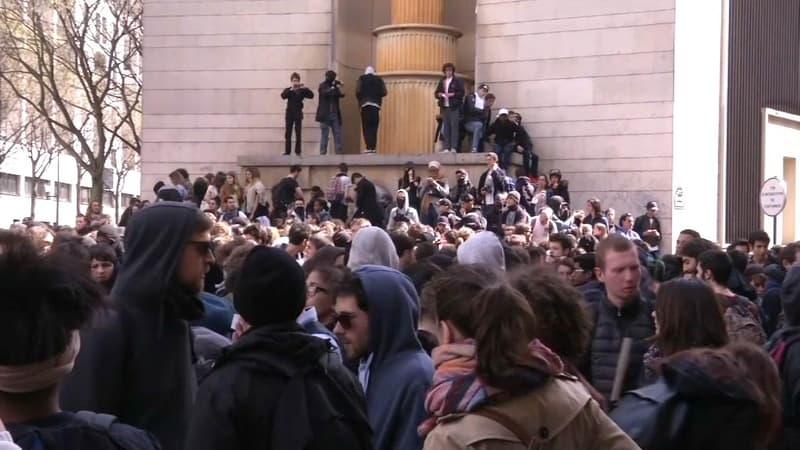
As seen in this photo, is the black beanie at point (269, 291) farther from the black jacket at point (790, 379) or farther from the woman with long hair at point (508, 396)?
the black jacket at point (790, 379)

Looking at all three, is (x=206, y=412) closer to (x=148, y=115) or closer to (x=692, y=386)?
(x=692, y=386)

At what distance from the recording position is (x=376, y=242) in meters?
7.63

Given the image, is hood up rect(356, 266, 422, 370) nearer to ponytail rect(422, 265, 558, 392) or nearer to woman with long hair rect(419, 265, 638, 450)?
ponytail rect(422, 265, 558, 392)

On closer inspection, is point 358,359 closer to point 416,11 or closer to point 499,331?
point 499,331

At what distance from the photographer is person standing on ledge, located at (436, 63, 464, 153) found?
984 inches

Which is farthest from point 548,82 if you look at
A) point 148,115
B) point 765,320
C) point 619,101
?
point 765,320

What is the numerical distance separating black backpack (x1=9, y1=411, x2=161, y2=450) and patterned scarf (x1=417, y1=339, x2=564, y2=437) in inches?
36.1

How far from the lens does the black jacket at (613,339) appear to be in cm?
636

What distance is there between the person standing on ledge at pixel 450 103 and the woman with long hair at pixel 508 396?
21.4 meters

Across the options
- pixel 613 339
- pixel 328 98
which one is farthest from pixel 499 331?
pixel 328 98

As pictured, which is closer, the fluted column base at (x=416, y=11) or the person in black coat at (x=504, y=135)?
the person in black coat at (x=504, y=135)

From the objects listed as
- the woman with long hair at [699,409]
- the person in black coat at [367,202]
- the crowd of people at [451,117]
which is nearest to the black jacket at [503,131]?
the crowd of people at [451,117]

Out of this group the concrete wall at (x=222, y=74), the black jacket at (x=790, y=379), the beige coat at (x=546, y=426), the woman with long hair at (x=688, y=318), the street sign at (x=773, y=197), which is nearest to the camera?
the beige coat at (x=546, y=426)

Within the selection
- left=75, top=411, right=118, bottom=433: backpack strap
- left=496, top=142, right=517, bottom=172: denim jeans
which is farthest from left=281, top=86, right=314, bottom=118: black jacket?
left=75, top=411, right=118, bottom=433: backpack strap
